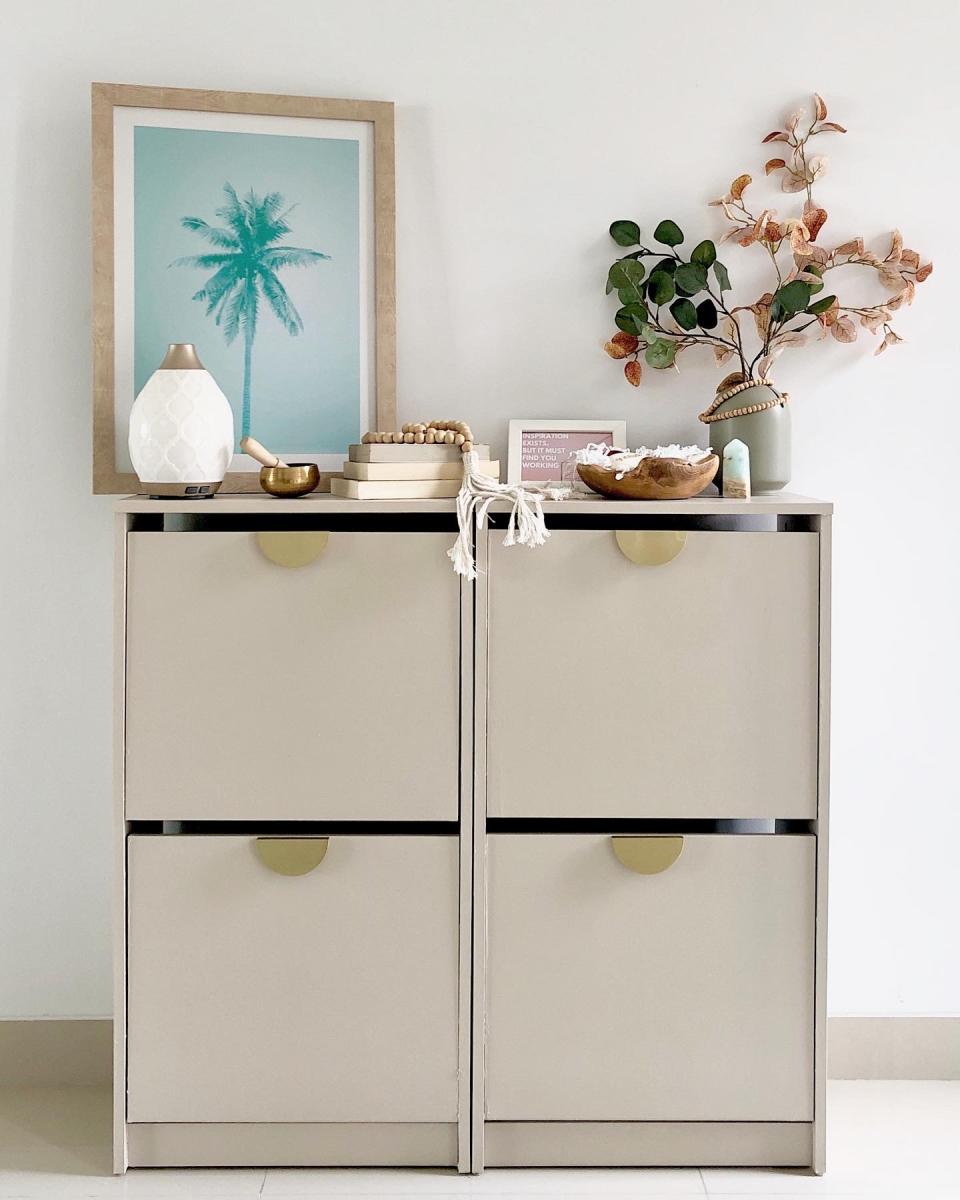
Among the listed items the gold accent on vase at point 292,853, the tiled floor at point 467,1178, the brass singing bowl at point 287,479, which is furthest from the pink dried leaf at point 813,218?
the tiled floor at point 467,1178

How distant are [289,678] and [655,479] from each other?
63cm

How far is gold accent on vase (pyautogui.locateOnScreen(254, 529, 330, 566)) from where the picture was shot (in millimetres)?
1755

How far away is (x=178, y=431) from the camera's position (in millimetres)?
1819

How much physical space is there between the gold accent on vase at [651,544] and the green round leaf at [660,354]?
443 millimetres

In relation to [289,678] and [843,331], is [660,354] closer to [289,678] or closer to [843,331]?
[843,331]

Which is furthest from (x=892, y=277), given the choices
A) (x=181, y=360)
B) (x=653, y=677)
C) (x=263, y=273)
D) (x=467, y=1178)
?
(x=467, y=1178)

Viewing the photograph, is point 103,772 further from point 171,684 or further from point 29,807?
point 171,684

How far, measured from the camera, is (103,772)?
214 cm

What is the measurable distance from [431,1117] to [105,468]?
3.94 feet

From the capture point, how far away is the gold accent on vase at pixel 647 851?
1.80 meters

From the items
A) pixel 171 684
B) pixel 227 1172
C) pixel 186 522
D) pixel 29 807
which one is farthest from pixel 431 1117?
pixel 186 522

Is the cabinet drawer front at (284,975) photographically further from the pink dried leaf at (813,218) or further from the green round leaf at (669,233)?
the pink dried leaf at (813,218)

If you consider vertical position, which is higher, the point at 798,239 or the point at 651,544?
the point at 798,239

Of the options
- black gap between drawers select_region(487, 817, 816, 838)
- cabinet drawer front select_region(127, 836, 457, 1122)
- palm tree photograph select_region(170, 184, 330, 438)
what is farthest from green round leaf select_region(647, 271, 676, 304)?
cabinet drawer front select_region(127, 836, 457, 1122)
